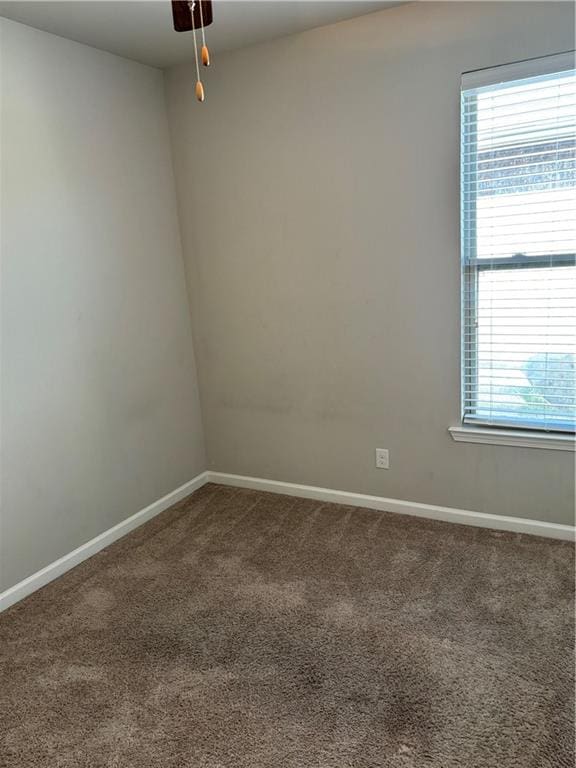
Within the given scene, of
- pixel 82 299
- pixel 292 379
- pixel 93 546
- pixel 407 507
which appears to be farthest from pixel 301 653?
pixel 82 299

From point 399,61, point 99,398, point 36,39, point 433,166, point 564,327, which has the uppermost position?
point 36,39

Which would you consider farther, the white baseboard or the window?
the white baseboard

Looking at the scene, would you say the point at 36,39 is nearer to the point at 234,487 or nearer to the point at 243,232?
the point at 243,232

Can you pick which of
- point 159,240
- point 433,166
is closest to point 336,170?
point 433,166

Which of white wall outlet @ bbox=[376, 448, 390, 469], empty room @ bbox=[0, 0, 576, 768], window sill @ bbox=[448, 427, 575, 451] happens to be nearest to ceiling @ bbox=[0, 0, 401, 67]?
empty room @ bbox=[0, 0, 576, 768]

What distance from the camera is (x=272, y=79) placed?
2.96m

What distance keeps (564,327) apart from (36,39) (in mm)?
2709

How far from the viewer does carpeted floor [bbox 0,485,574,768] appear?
1722mm

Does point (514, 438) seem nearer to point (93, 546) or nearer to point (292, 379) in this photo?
point (292, 379)

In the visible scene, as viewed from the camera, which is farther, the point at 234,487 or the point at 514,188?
the point at 234,487

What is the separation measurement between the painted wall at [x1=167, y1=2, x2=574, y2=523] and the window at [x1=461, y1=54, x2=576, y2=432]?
0.27 ft

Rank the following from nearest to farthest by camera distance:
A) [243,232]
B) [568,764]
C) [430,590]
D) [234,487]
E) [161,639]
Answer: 1. [568,764]
2. [161,639]
3. [430,590]
4. [243,232]
5. [234,487]

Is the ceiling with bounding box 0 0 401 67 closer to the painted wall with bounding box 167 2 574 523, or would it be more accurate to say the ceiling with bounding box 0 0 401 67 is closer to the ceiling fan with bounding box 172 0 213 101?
the painted wall with bounding box 167 2 574 523

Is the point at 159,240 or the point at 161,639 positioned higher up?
the point at 159,240
